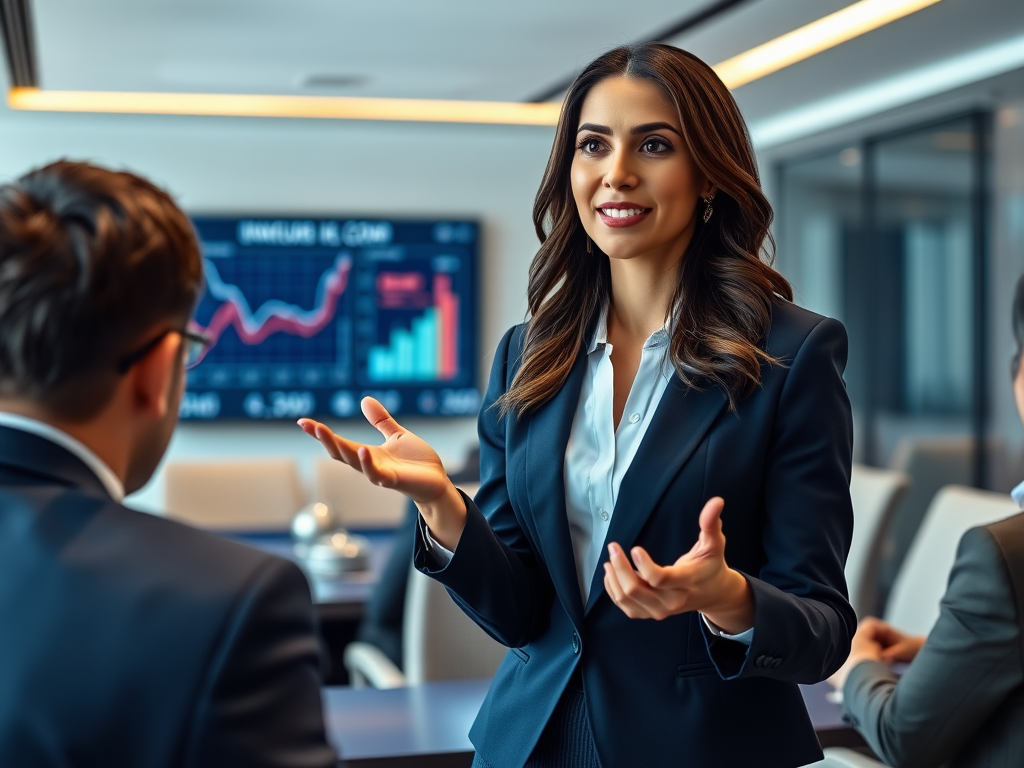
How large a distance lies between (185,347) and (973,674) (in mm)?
1144

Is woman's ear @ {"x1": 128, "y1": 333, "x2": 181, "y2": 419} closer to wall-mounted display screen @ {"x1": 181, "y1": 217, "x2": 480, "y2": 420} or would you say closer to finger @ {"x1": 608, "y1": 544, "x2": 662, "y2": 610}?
finger @ {"x1": 608, "y1": 544, "x2": 662, "y2": 610}

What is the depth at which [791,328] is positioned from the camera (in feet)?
4.66

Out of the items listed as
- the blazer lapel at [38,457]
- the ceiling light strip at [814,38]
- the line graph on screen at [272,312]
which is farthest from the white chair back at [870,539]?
the line graph on screen at [272,312]

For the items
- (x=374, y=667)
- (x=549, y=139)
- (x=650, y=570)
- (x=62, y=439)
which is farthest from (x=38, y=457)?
(x=549, y=139)

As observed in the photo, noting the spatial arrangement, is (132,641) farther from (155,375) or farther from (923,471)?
(923,471)

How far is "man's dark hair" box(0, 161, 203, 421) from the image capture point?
87cm

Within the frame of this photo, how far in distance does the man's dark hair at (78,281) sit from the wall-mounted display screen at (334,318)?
5324 mm

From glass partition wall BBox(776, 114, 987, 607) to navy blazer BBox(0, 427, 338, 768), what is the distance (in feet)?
15.2

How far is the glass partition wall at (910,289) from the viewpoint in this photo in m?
5.04

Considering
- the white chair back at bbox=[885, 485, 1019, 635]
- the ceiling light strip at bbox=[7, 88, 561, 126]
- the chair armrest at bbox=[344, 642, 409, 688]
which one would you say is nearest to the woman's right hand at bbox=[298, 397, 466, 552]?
the chair armrest at bbox=[344, 642, 409, 688]

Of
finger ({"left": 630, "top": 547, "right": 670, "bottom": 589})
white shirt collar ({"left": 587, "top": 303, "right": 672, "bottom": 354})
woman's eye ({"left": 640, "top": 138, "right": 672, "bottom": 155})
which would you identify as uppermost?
woman's eye ({"left": 640, "top": 138, "right": 672, "bottom": 155})

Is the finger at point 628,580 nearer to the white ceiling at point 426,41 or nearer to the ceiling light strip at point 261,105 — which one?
the white ceiling at point 426,41

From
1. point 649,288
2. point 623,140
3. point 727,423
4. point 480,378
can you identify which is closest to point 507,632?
point 727,423

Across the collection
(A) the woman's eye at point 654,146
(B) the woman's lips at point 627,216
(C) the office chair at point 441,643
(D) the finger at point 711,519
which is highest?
(A) the woman's eye at point 654,146
